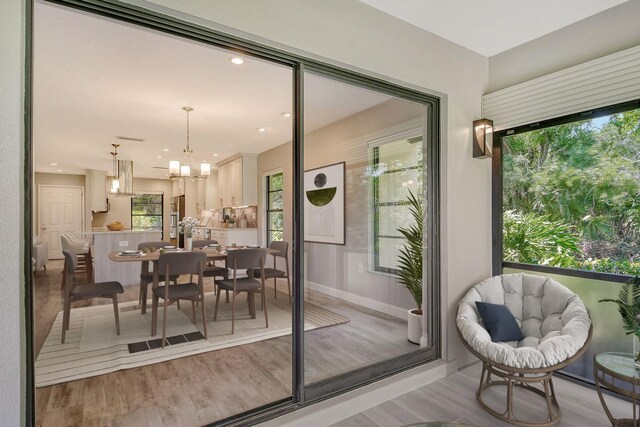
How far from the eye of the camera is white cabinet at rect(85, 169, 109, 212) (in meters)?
9.17

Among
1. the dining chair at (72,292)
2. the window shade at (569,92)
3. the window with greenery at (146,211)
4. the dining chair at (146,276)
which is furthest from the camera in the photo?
the window with greenery at (146,211)

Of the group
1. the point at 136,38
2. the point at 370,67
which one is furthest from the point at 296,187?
the point at 136,38

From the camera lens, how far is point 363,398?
228cm

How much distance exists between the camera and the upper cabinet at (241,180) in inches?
273

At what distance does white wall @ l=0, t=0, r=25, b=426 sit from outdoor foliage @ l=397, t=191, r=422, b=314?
2385mm

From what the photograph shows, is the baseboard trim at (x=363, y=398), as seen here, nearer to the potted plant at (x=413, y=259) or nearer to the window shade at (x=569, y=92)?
the potted plant at (x=413, y=259)

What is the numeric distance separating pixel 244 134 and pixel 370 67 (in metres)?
3.66

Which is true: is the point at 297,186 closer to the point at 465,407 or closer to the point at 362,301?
the point at 362,301

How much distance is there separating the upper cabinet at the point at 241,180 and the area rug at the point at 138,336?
9.06 ft

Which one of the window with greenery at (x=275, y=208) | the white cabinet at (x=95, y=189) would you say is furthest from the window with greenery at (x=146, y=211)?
the window with greenery at (x=275, y=208)

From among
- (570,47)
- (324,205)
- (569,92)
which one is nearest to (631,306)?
(569,92)

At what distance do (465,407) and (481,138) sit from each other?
81.5 inches

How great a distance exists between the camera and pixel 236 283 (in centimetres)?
394

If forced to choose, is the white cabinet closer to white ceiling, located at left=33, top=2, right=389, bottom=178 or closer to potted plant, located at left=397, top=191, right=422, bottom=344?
white ceiling, located at left=33, top=2, right=389, bottom=178
